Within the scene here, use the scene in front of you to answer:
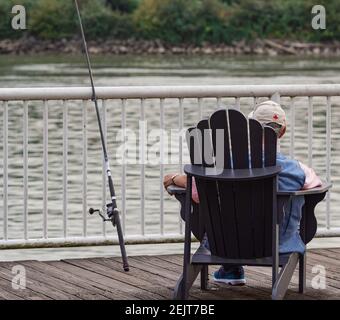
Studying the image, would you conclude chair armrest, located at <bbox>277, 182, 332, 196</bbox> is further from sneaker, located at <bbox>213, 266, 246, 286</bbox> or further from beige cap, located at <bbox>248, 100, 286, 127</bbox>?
sneaker, located at <bbox>213, 266, 246, 286</bbox>

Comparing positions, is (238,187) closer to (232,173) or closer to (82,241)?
(232,173)

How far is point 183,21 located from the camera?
143625 mm

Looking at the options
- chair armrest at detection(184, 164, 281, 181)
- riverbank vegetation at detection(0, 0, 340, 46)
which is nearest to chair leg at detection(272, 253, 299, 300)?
chair armrest at detection(184, 164, 281, 181)

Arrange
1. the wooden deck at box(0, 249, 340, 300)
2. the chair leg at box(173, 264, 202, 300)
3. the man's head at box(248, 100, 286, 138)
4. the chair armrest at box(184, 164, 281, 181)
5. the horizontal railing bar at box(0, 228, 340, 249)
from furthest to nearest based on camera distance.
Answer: the horizontal railing bar at box(0, 228, 340, 249) < the wooden deck at box(0, 249, 340, 300) < the chair leg at box(173, 264, 202, 300) < the man's head at box(248, 100, 286, 138) < the chair armrest at box(184, 164, 281, 181)

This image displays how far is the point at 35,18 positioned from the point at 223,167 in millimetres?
129648

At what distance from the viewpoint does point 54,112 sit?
49312 millimetres

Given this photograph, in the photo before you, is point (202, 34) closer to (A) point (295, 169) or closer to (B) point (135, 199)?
(B) point (135, 199)

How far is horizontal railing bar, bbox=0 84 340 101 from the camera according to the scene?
7.74 meters

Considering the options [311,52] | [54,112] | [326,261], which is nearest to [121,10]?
[311,52]

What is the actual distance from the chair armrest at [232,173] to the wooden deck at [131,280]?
882 millimetres

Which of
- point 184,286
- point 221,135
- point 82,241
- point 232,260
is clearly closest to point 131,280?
point 82,241

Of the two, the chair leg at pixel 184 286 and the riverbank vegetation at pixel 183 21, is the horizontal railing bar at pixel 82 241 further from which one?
the riverbank vegetation at pixel 183 21

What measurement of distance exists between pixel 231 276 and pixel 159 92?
149cm

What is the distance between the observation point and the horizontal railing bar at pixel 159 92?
774 centimetres
